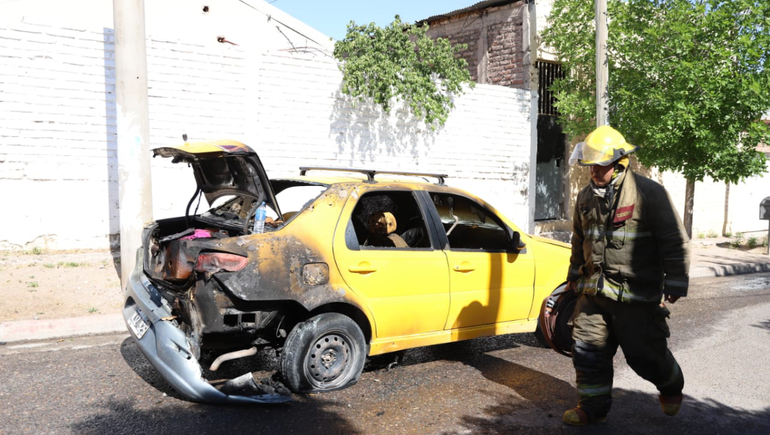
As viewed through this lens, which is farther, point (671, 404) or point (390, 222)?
point (390, 222)

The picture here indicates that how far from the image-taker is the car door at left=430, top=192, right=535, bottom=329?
5.16 meters

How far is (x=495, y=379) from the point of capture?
16.6ft

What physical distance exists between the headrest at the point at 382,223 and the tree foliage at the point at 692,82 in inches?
287

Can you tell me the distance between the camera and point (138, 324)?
14.9 feet

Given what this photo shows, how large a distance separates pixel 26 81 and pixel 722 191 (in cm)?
1641

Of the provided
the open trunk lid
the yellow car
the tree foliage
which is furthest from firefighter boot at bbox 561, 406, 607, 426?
the tree foliage

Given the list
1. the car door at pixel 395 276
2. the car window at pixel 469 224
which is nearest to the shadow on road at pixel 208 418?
the car door at pixel 395 276

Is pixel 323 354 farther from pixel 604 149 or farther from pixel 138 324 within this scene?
pixel 604 149

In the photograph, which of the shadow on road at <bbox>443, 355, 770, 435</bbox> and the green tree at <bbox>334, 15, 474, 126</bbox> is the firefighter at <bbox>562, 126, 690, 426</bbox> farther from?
the green tree at <bbox>334, 15, 474, 126</bbox>

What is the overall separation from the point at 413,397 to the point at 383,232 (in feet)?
4.49

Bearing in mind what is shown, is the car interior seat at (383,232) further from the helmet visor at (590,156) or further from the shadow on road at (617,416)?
the helmet visor at (590,156)

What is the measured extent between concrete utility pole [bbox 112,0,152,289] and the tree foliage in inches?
322

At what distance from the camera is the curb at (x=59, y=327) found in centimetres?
600

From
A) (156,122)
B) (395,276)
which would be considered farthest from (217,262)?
(156,122)
